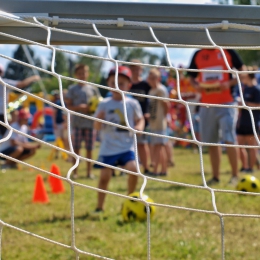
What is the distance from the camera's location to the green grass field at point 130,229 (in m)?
2.74

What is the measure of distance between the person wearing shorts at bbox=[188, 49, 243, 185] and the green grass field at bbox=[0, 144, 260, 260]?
29 cm

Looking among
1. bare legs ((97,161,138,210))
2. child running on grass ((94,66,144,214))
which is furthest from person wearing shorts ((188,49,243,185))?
bare legs ((97,161,138,210))

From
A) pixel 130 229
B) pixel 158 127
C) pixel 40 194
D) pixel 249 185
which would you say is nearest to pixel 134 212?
pixel 130 229

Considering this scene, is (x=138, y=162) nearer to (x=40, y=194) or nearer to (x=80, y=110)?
(x=40, y=194)

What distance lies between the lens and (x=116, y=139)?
389cm

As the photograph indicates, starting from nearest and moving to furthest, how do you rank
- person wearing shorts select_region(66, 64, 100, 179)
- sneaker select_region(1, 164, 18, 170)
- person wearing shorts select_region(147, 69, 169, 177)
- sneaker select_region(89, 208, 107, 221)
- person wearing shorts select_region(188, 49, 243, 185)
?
sneaker select_region(89, 208, 107, 221) → person wearing shorts select_region(188, 49, 243, 185) → person wearing shorts select_region(147, 69, 169, 177) → person wearing shorts select_region(66, 64, 100, 179) → sneaker select_region(1, 164, 18, 170)

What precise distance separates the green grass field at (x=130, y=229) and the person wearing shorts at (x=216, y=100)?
295mm

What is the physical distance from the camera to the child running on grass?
12.5ft

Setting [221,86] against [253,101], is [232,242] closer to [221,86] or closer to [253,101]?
[221,86]

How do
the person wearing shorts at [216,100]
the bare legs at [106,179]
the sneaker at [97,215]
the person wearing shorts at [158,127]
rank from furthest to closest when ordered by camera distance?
the person wearing shorts at [158,127] < the person wearing shorts at [216,100] < the bare legs at [106,179] < the sneaker at [97,215]

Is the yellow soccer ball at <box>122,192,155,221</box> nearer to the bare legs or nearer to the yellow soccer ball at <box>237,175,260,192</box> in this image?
the bare legs

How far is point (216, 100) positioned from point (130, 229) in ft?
6.92

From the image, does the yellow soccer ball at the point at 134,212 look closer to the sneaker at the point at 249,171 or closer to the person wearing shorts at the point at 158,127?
the person wearing shorts at the point at 158,127

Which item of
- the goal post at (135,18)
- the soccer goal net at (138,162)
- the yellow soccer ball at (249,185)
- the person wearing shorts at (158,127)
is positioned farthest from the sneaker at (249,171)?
the goal post at (135,18)
